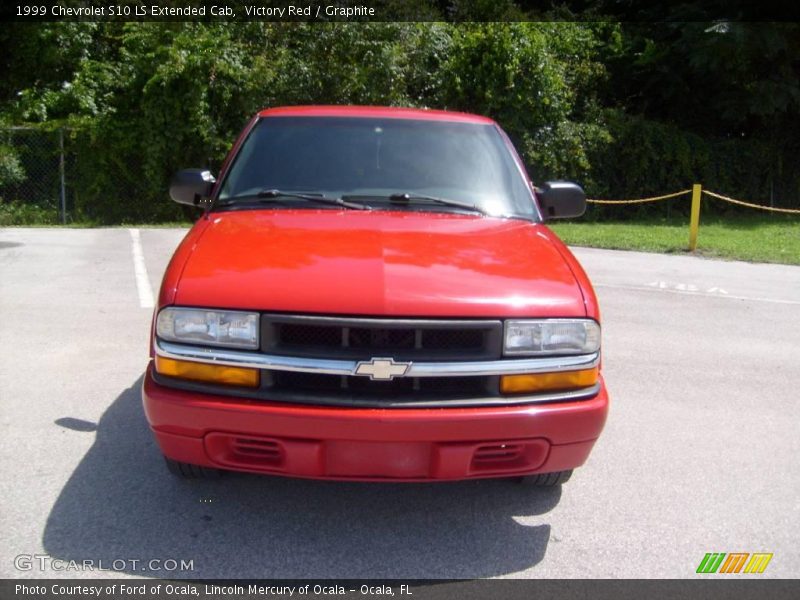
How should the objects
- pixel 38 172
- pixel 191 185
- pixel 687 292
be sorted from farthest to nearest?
pixel 38 172 → pixel 687 292 → pixel 191 185

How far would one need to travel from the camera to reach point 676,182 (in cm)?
1967

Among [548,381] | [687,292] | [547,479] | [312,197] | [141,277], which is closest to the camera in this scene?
Result: [548,381]

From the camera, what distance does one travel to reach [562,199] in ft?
14.8

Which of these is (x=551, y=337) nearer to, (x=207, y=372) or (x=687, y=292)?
(x=207, y=372)

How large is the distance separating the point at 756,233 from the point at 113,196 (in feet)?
44.3

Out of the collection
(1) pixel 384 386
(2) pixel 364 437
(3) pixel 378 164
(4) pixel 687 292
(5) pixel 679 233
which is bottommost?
(5) pixel 679 233

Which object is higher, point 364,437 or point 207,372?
point 207,372

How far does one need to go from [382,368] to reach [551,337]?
0.68 m

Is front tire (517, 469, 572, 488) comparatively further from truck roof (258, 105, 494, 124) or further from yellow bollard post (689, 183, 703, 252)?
yellow bollard post (689, 183, 703, 252)

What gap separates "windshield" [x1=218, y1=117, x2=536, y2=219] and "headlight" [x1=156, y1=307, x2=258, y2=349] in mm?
1195

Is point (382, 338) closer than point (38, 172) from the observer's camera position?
Yes

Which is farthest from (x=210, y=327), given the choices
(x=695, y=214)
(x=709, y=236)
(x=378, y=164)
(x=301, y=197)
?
(x=709, y=236)

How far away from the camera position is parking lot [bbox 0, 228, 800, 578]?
307cm

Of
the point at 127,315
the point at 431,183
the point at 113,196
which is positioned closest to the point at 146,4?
the point at 113,196
